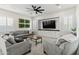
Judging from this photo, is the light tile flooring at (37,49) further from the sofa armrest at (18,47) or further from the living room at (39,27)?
the sofa armrest at (18,47)

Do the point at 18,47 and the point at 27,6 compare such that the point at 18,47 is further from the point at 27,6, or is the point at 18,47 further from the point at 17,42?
the point at 27,6

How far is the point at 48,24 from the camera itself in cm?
157

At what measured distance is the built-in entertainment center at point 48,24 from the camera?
4.96 ft

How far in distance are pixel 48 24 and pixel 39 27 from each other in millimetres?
236

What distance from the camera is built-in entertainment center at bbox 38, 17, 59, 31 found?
1.51 metres

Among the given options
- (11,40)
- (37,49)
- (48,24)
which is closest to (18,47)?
(11,40)

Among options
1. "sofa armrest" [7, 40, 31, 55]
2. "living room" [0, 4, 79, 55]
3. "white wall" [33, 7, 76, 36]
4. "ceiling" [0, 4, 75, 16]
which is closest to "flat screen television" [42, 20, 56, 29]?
"living room" [0, 4, 79, 55]

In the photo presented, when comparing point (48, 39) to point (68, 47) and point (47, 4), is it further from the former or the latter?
point (47, 4)

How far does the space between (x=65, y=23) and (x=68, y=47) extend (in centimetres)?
54

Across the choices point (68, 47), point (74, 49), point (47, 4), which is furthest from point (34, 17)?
point (74, 49)

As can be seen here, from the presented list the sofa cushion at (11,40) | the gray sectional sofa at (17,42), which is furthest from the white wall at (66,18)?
the sofa cushion at (11,40)

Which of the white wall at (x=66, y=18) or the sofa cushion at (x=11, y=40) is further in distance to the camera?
the sofa cushion at (x=11, y=40)

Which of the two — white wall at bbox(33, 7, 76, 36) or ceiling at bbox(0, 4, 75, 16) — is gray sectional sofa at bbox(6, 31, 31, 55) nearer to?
ceiling at bbox(0, 4, 75, 16)

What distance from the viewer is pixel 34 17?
61.2 inches
